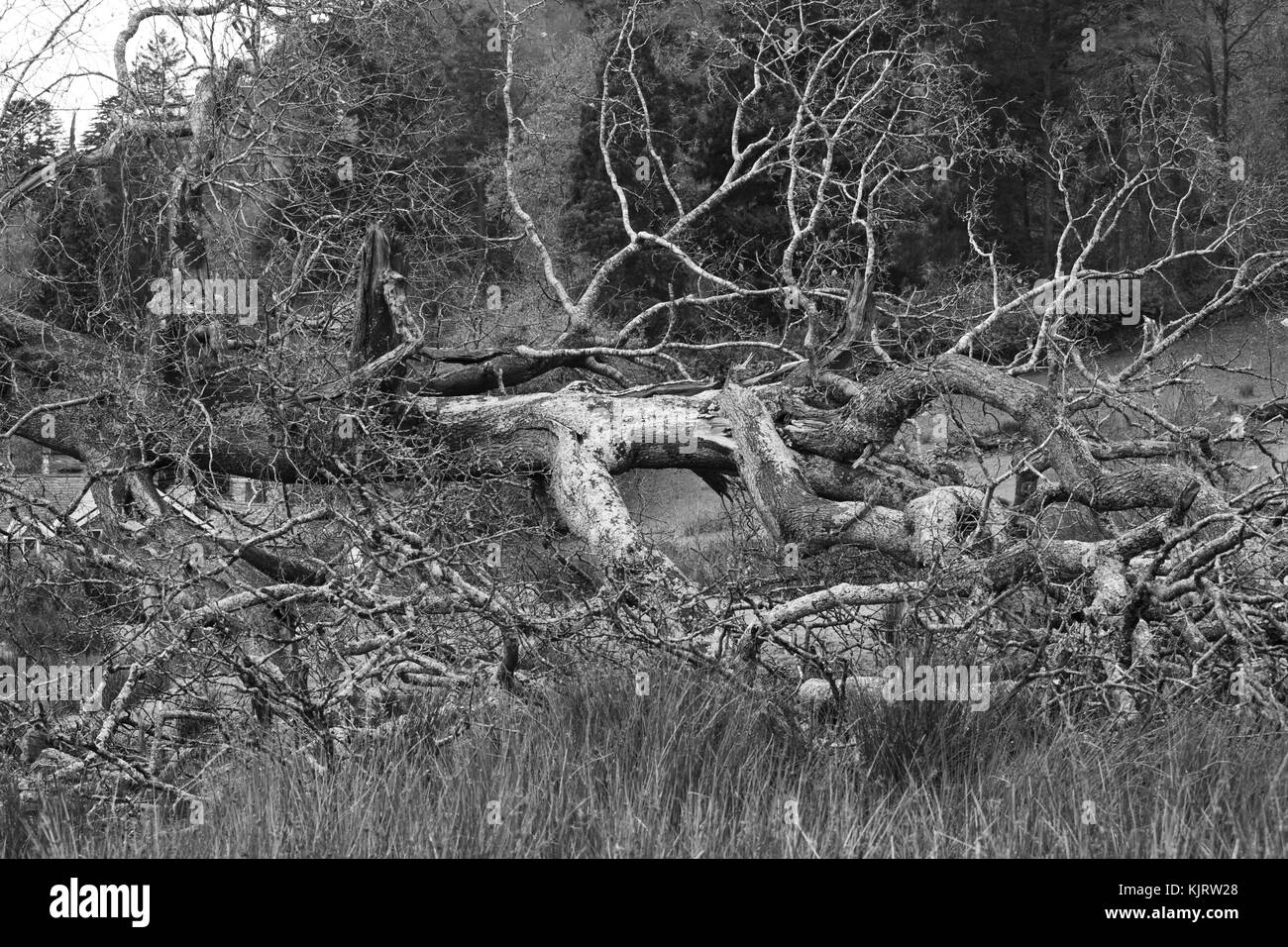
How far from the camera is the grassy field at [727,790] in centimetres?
339

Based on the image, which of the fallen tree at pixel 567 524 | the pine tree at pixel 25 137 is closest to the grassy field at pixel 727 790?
the fallen tree at pixel 567 524

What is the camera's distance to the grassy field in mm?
3389

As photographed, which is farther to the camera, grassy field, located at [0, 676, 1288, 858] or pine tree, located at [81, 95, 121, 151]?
pine tree, located at [81, 95, 121, 151]

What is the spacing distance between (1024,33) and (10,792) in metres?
24.4

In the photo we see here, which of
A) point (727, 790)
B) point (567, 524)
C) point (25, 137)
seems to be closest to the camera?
point (727, 790)

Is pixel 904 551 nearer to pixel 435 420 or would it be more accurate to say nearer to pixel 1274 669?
pixel 1274 669

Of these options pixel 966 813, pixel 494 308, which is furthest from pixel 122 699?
pixel 494 308

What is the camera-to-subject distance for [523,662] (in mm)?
5082

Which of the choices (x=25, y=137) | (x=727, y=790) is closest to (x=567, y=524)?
(x=727, y=790)

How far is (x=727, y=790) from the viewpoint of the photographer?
12.4 feet

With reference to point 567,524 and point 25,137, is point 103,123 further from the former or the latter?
point 567,524

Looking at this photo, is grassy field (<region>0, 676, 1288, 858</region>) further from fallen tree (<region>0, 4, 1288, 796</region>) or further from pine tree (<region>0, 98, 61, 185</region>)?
pine tree (<region>0, 98, 61, 185</region>)

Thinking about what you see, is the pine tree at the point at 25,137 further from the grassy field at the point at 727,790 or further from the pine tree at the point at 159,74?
the grassy field at the point at 727,790

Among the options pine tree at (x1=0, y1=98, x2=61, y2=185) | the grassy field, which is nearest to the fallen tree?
the grassy field
